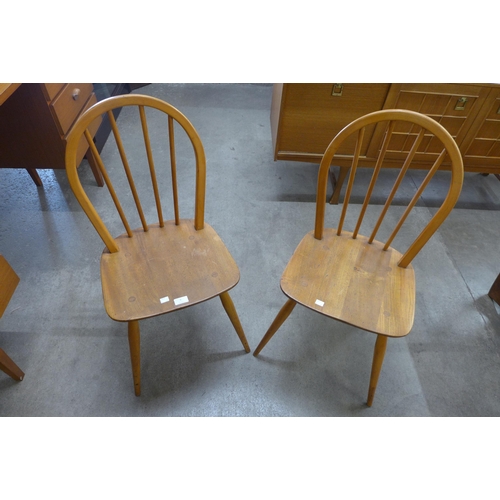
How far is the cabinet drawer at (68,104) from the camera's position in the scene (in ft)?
4.27

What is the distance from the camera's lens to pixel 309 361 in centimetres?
120

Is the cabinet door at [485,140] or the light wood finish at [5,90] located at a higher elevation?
the light wood finish at [5,90]

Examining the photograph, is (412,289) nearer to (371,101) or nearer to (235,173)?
(371,101)

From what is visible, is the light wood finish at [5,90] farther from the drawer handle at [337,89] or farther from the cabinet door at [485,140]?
the cabinet door at [485,140]

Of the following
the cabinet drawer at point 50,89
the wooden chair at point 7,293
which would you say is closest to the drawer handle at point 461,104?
the cabinet drawer at point 50,89

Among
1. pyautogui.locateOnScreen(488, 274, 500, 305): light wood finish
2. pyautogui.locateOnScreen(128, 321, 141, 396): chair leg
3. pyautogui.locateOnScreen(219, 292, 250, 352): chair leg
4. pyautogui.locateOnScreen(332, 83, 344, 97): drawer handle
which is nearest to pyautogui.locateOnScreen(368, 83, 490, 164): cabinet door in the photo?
pyautogui.locateOnScreen(332, 83, 344, 97): drawer handle

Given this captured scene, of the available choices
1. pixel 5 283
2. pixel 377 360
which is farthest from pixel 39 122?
pixel 377 360

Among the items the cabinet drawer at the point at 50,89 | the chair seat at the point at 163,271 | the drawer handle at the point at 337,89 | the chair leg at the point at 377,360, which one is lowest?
the chair leg at the point at 377,360

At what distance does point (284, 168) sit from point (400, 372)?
1.31 metres

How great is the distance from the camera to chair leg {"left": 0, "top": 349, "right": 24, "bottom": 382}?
3.31 feet

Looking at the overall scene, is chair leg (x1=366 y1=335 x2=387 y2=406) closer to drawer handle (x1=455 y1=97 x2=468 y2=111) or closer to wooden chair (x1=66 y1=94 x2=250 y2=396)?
wooden chair (x1=66 y1=94 x2=250 y2=396)

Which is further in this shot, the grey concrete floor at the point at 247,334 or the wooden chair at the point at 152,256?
the grey concrete floor at the point at 247,334

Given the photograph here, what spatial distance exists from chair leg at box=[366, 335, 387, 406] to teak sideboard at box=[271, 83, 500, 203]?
0.91m

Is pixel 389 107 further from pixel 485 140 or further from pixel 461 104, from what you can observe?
pixel 485 140
